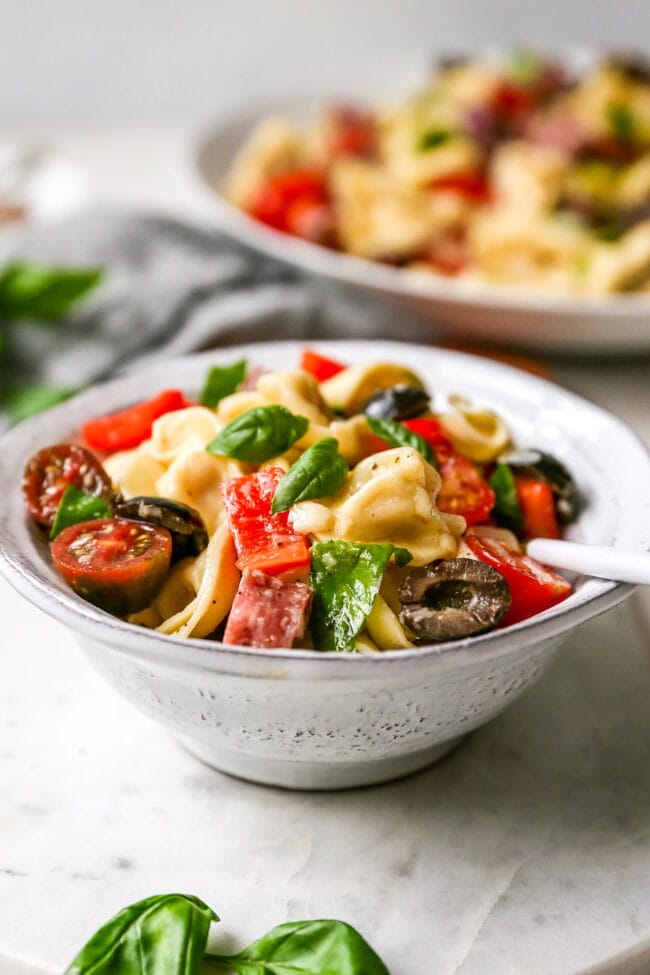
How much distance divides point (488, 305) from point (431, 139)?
68.0 inches

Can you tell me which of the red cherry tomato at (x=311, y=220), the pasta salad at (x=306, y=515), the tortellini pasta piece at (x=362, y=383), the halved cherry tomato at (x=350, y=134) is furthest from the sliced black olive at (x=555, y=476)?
the halved cherry tomato at (x=350, y=134)

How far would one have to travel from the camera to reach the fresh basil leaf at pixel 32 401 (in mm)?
3205

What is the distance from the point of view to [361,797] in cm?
215

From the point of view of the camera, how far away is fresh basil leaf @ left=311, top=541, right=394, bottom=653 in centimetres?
188

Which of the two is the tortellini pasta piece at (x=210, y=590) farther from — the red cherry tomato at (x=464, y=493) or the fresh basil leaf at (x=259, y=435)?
the red cherry tomato at (x=464, y=493)

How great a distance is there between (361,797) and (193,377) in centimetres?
110

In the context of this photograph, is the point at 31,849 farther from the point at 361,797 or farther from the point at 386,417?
the point at 386,417

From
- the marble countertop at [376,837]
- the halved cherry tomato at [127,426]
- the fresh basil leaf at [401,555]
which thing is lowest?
the marble countertop at [376,837]

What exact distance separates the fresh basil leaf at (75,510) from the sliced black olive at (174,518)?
56mm

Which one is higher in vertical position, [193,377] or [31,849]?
[193,377]

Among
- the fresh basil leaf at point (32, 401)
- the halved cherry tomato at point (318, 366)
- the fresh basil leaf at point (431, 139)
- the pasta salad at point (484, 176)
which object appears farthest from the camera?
the fresh basil leaf at point (431, 139)

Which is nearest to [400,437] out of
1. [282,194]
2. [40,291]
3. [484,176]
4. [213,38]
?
[40,291]

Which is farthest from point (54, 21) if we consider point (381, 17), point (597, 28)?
point (597, 28)

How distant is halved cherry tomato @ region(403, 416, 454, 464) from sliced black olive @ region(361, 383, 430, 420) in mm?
26
